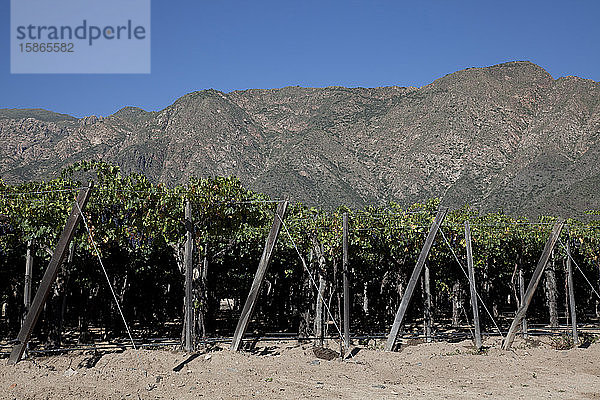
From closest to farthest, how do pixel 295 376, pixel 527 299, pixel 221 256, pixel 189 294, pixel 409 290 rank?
pixel 295 376, pixel 189 294, pixel 409 290, pixel 527 299, pixel 221 256

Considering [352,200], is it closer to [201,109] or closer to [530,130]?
[530,130]

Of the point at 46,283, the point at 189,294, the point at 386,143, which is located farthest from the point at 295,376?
the point at 386,143

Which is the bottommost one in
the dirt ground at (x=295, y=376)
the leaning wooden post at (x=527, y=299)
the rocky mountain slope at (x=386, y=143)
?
the dirt ground at (x=295, y=376)

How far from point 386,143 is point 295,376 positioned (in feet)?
293

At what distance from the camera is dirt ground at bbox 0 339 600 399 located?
29.6 feet

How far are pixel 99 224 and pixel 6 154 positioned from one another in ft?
463

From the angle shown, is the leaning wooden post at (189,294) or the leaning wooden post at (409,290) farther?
the leaning wooden post at (409,290)

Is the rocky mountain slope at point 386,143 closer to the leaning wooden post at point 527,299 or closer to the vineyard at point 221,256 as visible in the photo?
the vineyard at point 221,256

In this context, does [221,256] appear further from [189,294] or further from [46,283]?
[46,283]

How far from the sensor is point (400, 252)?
17.4m

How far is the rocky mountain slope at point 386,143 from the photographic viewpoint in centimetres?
7600

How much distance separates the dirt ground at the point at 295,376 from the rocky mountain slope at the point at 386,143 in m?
52.0

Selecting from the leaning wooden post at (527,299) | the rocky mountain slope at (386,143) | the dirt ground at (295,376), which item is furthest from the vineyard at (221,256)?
the rocky mountain slope at (386,143)

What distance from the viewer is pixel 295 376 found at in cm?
1050
